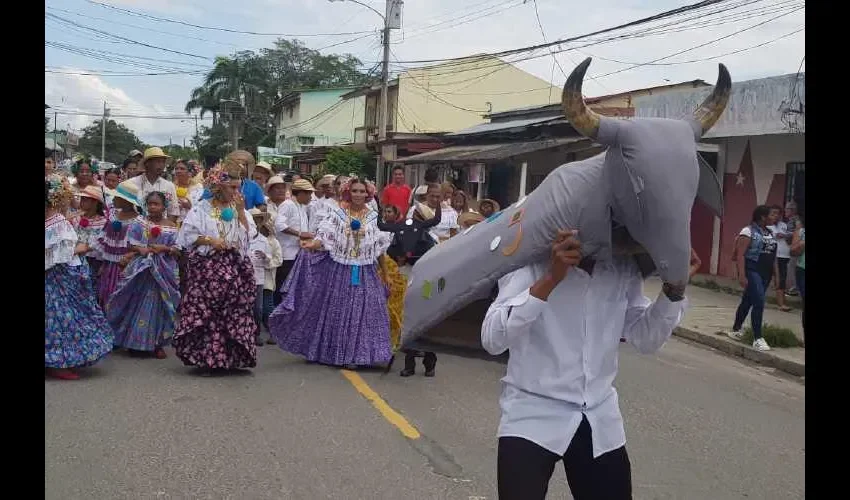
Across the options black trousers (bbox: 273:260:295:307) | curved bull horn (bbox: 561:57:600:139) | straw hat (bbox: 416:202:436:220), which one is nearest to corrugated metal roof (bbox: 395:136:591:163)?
black trousers (bbox: 273:260:295:307)

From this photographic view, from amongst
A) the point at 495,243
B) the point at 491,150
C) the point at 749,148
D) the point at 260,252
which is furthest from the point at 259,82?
the point at 495,243

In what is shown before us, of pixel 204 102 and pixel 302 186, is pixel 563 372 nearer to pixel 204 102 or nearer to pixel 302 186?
pixel 302 186

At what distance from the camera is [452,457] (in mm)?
5961

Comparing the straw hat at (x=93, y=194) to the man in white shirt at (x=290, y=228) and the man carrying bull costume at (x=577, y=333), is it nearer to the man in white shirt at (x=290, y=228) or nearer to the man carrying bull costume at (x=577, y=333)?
the man in white shirt at (x=290, y=228)

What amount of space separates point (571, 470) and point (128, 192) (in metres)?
6.78

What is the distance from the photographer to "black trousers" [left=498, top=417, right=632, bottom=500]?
A: 10.2 ft

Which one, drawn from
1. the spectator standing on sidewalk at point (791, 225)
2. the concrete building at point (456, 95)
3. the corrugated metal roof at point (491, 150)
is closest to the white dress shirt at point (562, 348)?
the spectator standing on sidewalk at point (791, 225)

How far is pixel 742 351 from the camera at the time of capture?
11492mm

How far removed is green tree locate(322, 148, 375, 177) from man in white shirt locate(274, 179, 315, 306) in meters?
26.3

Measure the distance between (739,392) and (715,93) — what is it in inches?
256

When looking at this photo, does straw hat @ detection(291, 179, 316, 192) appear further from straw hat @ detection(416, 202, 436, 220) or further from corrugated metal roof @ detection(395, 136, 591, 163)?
corrugated metal roof @ detection(395, 136, 591, 163)

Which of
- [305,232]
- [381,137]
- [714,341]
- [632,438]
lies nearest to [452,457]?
[632,438]

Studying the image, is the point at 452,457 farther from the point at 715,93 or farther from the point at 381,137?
the point at 381,137
